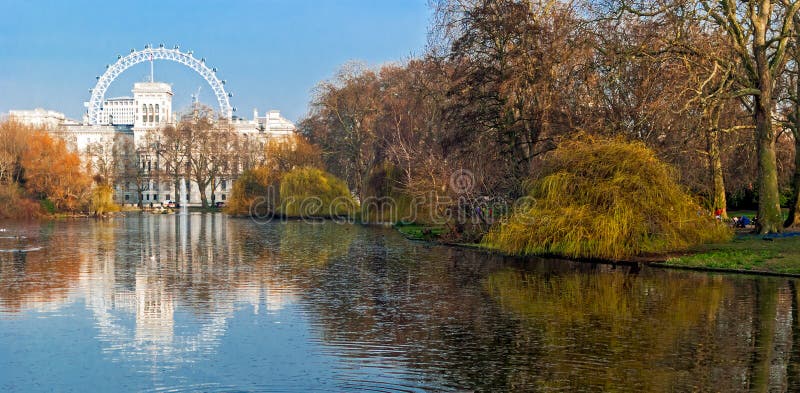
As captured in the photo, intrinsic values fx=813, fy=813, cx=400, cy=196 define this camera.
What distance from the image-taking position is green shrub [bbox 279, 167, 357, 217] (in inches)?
2817

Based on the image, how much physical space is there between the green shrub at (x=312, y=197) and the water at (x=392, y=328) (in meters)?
46.2

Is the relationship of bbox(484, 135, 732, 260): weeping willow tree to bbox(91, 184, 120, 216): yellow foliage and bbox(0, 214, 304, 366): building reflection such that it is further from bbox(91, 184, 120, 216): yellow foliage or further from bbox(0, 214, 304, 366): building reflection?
bbox(91, 184, 120, 216): yellow foliage

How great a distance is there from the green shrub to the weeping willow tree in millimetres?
44832

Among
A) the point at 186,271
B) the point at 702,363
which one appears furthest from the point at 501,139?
the point at 702,363

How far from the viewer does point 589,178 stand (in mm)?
26281

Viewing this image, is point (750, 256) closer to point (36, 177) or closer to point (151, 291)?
point (151, 291)

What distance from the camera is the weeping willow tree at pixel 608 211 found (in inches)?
994

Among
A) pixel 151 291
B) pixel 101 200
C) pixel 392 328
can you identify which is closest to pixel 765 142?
pixel 392 328

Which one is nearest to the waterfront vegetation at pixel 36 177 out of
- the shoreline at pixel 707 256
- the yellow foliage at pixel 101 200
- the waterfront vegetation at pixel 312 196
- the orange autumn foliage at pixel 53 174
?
the orange autumn foliage at pixel 53 174

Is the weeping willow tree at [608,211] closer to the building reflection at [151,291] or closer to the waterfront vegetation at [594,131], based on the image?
the waterfront vegetation at [594,131]

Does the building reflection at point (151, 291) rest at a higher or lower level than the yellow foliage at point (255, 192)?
lower

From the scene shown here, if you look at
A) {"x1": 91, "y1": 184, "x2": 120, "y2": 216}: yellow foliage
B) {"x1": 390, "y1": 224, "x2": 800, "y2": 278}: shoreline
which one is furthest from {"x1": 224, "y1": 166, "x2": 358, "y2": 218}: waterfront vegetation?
{"x1": 390, "y1": 224, "x2": 800, "y2": 278}: shoreline

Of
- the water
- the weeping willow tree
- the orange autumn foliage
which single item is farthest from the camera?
the orange autumn foliage

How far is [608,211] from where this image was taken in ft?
83.1
